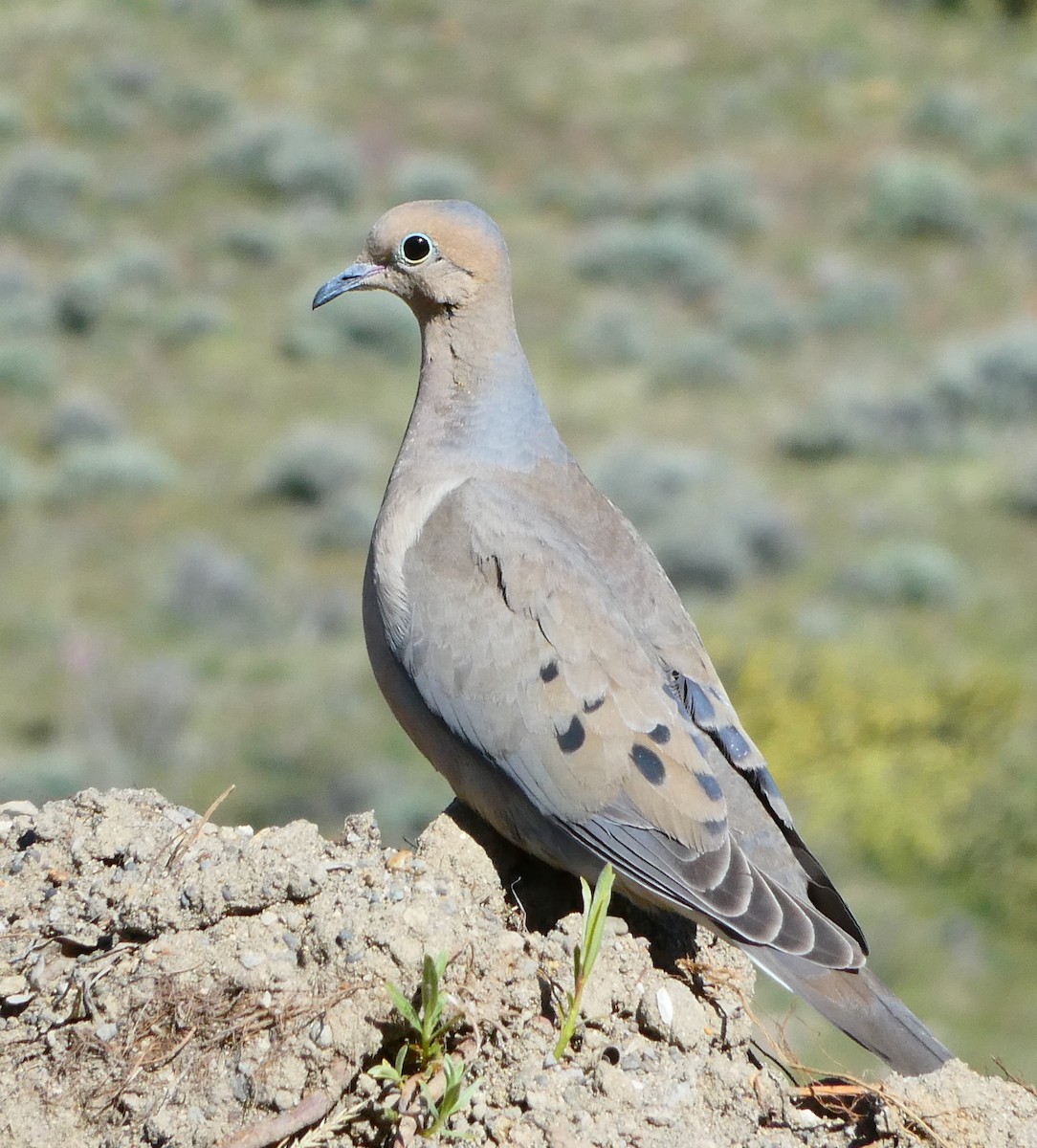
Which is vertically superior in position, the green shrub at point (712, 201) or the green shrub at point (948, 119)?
the green shrub at point (948, 119)

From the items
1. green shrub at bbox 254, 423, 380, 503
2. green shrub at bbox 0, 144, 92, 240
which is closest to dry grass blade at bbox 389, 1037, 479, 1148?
green shrub at bbox 254, 423, 380, 503

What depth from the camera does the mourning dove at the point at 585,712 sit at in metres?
4.19

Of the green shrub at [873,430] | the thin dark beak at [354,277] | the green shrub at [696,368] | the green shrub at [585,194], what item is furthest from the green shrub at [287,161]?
the thin dark beak at [354,277]

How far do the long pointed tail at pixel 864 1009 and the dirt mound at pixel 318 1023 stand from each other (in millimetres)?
145

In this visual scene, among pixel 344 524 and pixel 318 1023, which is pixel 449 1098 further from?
pixel 344 524

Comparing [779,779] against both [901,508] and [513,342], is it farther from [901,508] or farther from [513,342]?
[513,342]

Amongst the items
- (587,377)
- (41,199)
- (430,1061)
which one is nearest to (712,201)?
(587,377)

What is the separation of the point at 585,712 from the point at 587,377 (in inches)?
734

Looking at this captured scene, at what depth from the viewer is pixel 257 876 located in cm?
373

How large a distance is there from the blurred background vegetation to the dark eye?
6.73 metres

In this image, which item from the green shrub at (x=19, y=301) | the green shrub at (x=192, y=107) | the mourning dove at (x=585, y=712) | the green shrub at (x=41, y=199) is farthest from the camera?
the green shrub at (x=192, y=107)

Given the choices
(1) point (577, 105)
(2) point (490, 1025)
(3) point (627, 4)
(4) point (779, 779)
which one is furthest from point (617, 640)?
(3) point (627, 4)

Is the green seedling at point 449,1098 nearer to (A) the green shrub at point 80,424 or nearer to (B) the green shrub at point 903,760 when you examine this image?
(B) the green shrub at point 903,760

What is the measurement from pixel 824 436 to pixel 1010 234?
31.7 ft
